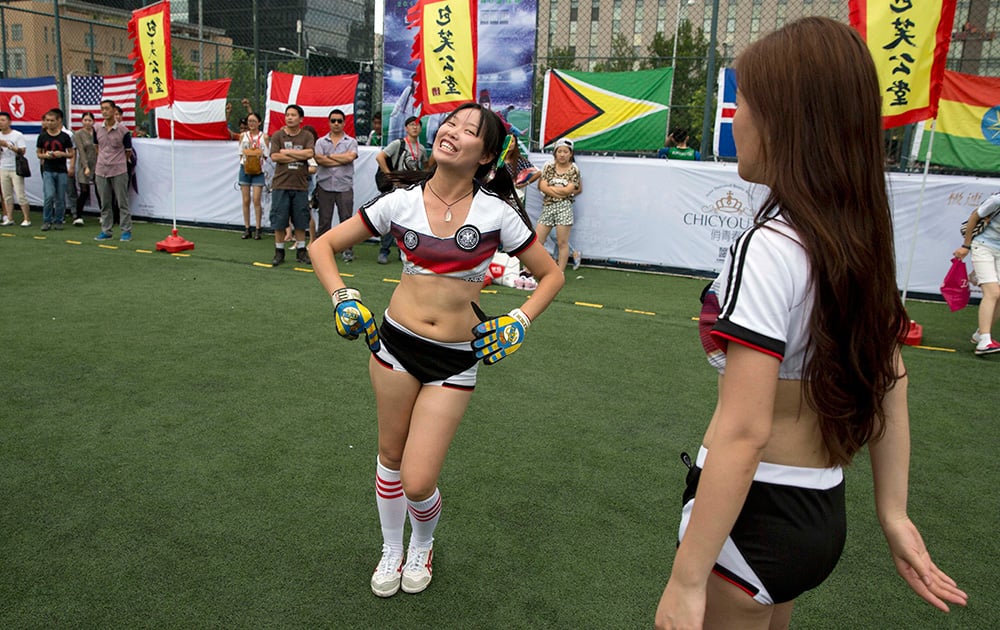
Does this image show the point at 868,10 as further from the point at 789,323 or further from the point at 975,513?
the point at 789,323

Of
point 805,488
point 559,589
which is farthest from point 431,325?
point 805,488

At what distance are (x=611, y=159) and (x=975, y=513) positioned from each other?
7435 mm

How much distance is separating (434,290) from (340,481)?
4.71ft

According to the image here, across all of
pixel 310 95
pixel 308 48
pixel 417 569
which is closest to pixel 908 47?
pixel 417 569

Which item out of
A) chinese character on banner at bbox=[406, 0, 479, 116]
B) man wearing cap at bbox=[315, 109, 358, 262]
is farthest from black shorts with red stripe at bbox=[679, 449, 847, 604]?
man wearing cap at bbox=[315, 109, 358, 262]

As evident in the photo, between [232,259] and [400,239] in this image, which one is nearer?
[400,239]

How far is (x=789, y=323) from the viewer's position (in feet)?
4.03

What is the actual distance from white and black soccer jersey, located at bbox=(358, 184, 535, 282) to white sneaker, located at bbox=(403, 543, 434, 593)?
112 cm

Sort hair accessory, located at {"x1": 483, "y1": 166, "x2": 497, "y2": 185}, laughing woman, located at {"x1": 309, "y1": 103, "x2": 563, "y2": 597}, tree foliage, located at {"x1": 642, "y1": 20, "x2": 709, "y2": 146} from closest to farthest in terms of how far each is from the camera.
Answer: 1. laughing woman, located at {"x1": 309, "y1": 103, "x2": 563, "y2": 597}
2. hair accessory, located at {"x1": 483, "y1": 166, "x2": 497, "y2": 185}
3. tree foliage, located at {"x1": 642, "y1": 20, "x2": 709, "y2": 146}

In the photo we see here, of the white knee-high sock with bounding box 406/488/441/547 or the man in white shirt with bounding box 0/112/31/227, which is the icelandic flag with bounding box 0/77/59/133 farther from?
the white knee-high sock with bounding box 406/488/441/547

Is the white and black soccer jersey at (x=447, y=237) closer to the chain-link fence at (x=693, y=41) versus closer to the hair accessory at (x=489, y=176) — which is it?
the hair accessory at (x=489, y=176)

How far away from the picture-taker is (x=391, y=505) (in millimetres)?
2857

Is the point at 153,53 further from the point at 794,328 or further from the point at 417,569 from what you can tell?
the point at 794,328

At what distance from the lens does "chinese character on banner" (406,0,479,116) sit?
339 inches
